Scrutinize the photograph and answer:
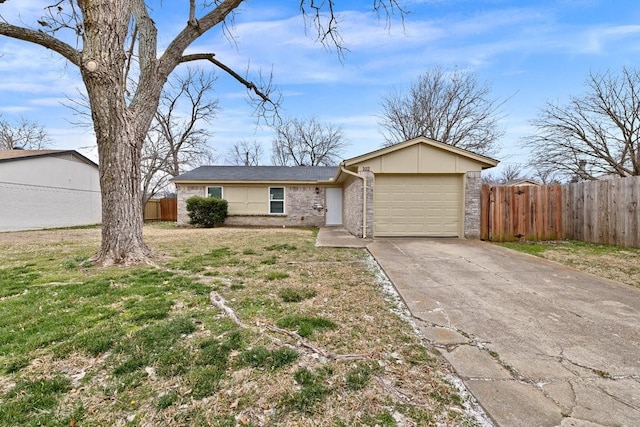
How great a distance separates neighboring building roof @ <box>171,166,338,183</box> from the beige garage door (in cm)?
537

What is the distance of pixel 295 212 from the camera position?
14633mm

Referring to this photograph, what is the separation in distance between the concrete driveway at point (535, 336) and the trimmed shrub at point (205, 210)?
35.0 ft

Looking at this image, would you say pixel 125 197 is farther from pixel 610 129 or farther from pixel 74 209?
pixel 610 129

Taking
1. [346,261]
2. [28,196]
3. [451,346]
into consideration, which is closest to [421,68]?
[346,261]

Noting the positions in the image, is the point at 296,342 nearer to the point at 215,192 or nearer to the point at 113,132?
the point at 113,132

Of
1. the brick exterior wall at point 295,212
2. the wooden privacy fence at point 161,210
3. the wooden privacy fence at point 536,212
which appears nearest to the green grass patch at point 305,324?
the wooden privacy fence at point 536,212

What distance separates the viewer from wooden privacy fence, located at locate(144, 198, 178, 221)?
19969mm

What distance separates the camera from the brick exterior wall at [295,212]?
14570 mm

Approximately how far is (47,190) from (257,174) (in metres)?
10.8

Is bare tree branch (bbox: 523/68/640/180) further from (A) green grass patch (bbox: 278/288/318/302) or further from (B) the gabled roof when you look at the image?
(A) green grass patch (bbox: 278/288/318/302)

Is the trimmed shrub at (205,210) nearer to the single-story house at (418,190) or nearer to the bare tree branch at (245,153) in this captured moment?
the single-story house at (418,190)

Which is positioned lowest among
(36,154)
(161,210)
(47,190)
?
(161,210)

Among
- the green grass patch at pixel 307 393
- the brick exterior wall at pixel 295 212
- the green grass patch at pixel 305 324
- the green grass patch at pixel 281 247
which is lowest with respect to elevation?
the green grass patch at pixel 307 393

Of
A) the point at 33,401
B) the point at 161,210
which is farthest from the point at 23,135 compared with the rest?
the point at 33,401
